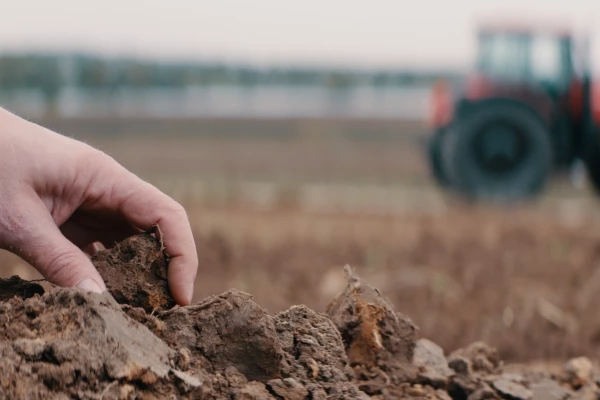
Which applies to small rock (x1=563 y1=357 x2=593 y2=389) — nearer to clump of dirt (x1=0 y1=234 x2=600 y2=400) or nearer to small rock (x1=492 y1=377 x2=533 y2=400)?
clump of dirt (x1=0 y1=234 x2=600 y2=400)

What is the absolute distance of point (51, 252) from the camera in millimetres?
2035

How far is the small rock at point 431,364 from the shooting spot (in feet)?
7.77

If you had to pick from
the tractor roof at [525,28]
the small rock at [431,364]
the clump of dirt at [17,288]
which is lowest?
the small rock at [431,364]

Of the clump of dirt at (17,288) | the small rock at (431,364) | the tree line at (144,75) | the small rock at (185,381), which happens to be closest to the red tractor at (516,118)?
the small rock at (431,364)

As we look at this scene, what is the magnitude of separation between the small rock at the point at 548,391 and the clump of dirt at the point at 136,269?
39.2 inches

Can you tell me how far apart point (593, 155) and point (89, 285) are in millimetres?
10712

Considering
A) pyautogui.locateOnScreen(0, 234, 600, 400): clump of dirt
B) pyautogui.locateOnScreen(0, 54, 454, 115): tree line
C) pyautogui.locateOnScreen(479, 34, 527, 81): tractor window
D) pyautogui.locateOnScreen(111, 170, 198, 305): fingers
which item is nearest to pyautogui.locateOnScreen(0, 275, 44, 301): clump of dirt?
pyautogui.locateOnScreen(0, 234, 600, 400): clump of dirt

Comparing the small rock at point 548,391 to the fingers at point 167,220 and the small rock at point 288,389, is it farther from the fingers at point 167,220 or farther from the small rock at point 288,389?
the fingers at point 167,220

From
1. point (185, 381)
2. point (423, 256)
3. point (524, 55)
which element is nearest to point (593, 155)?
point (524, 55)

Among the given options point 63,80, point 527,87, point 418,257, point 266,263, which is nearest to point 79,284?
point 266,263

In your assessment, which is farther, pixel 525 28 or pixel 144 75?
pixel 144 75

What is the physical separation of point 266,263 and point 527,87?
6.73 metres

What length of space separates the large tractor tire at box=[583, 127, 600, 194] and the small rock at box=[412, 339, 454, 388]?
981 cm

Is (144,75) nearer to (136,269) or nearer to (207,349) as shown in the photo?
(136,269)
